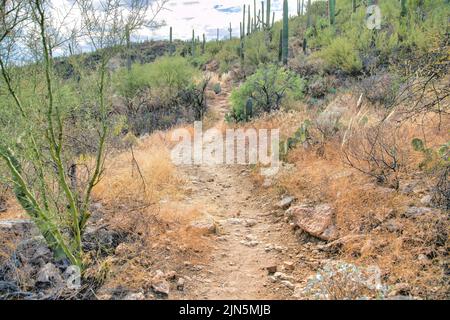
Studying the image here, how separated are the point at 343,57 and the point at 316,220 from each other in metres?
9.83

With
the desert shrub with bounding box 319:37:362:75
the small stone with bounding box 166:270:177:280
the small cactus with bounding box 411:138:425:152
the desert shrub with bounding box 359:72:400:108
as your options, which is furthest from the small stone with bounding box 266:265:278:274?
the desert shrub with bounding box 319:37:362:75

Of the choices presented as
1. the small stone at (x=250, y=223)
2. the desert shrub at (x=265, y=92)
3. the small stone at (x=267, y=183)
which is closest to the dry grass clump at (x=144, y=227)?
the small stone at (x=250, y=223)

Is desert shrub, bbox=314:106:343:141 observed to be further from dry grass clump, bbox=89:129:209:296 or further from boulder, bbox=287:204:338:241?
dry grass clump, bbox=89:129:209:296

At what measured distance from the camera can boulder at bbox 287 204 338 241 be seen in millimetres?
4203

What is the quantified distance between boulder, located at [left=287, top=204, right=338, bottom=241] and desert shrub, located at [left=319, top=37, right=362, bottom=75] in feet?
28.9

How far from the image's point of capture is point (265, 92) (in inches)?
417

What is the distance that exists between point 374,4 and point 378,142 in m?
11.6

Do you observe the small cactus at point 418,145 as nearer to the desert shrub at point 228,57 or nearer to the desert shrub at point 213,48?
the desert shrub at point 228,57

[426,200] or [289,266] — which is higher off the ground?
[426,200]

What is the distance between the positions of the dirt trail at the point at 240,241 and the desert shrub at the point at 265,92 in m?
3.85

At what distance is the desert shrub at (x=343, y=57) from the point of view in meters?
12.1

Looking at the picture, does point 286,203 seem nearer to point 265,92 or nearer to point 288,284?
point 288,284

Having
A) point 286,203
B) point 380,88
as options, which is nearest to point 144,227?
point 286,203

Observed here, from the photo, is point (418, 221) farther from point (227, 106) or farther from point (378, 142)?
point (227, 106)
